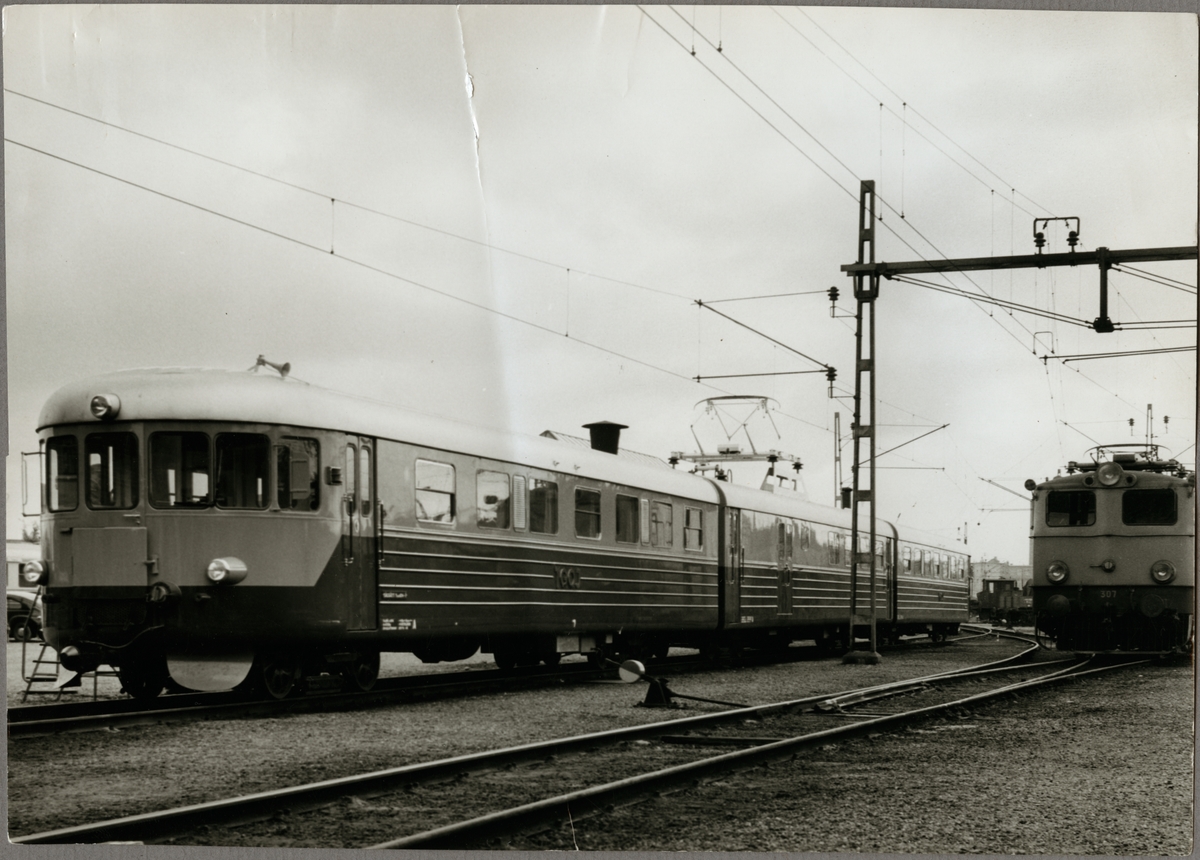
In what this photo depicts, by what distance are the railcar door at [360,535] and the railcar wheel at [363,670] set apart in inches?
38.6

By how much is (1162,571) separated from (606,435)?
302 inches

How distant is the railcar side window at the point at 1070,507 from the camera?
61.8ft

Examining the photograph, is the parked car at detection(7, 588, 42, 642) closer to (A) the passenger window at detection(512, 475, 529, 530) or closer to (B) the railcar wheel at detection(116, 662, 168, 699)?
(B) the railcar wheel at detection(116, 662, 168, 699)

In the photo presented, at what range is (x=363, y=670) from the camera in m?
13.0

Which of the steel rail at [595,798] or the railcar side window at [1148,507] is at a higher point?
the railcar side window at [1148,507]

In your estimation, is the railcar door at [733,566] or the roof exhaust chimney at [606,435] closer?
the roof exhaust chimney at [606,435]

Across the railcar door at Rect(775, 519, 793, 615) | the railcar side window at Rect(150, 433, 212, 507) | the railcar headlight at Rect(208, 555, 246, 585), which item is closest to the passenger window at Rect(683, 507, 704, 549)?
the railcar door at Rect(775, 519, 793, 615)

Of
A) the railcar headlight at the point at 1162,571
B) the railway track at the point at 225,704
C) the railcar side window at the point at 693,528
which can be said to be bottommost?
the railway track at the point at 225,704

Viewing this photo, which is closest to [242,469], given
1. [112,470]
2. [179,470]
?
[179,470]

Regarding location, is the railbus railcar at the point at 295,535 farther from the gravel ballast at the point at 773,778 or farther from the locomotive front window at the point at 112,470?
the gravel ballast at the point at 773,778

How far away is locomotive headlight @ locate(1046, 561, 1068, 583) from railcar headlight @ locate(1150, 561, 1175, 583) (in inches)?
67.7

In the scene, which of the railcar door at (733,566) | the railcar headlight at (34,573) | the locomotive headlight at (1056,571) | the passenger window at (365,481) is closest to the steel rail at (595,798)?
the passenger window at (365,481)

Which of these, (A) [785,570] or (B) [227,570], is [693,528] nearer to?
(A) [785,570]

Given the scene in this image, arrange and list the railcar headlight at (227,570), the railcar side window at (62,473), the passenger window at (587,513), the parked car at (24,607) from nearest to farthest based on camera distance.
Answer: the railcar headlight at (227,570) < the railcar side window at (62,473) < the parked car at (24,607) < the passenger window at (587,513)
